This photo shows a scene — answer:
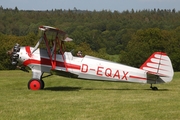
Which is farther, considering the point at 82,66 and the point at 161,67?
the point at 82,66

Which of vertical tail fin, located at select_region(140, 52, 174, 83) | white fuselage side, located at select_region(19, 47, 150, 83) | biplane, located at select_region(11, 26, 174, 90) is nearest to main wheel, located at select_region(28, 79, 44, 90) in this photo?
biplane, located at select_region(11, 26, 174, 90)

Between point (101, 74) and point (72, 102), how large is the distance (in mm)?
4936

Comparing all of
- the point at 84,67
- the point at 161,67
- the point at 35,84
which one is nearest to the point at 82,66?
the point at 84,67

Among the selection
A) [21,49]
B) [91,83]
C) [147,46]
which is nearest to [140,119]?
[21,49]

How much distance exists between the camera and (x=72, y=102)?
1079 cm

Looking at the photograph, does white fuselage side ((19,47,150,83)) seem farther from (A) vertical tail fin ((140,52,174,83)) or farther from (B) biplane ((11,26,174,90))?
(A) vertical tail fin ((140,52,174,83))

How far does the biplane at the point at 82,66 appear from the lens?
15.2 metres

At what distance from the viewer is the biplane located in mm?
15219

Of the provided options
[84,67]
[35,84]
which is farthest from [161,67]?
[35,84]

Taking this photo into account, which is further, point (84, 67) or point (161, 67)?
point (84, 67)

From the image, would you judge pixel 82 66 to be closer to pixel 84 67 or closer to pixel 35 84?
pixel 84 67

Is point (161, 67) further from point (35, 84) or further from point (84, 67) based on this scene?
point (35, 84)

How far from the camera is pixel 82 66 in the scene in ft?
51.2

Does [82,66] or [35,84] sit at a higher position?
[82,66]
